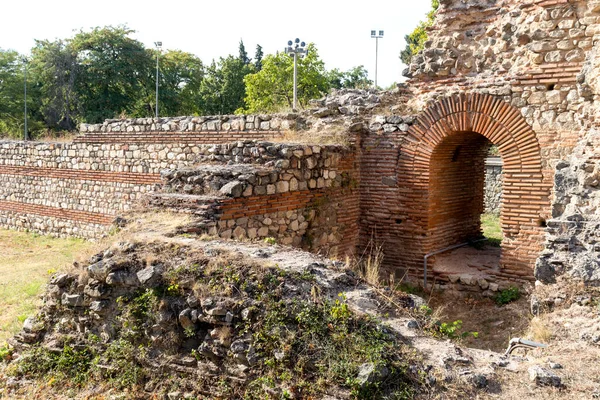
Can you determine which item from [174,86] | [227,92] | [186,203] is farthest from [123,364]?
[227,92]

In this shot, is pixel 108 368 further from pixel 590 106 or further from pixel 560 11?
pixel 560 11

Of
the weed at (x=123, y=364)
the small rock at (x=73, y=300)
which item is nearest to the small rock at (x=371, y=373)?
the weed at (x=123, y=364)

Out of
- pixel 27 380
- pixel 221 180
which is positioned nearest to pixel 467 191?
pixel 221 180

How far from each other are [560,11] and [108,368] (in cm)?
722

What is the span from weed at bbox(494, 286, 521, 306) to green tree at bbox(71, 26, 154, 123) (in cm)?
2790

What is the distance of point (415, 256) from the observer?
28.6 ft

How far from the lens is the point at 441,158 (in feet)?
29.0

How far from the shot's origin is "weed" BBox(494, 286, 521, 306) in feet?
25.4

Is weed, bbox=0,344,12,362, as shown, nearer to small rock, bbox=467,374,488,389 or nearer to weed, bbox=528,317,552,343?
small rock, bbox=467,374,488,389

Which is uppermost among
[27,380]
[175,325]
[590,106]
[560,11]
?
[560,11]

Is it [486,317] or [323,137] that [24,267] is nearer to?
[323,137]

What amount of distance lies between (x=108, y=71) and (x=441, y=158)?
27622mm

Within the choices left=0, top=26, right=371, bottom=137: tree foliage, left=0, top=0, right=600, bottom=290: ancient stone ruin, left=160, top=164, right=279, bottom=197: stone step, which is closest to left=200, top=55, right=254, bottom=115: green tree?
left=0, top=26, right=371, bottom=137: tree foliage

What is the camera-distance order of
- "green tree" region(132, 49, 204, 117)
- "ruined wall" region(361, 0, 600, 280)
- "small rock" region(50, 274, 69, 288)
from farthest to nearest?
"green tree" region(132, 49, 204, 117)
"ruined wall" region(361, 0, 600, 280)
"small rock" region(50, 274, 69, 288)
